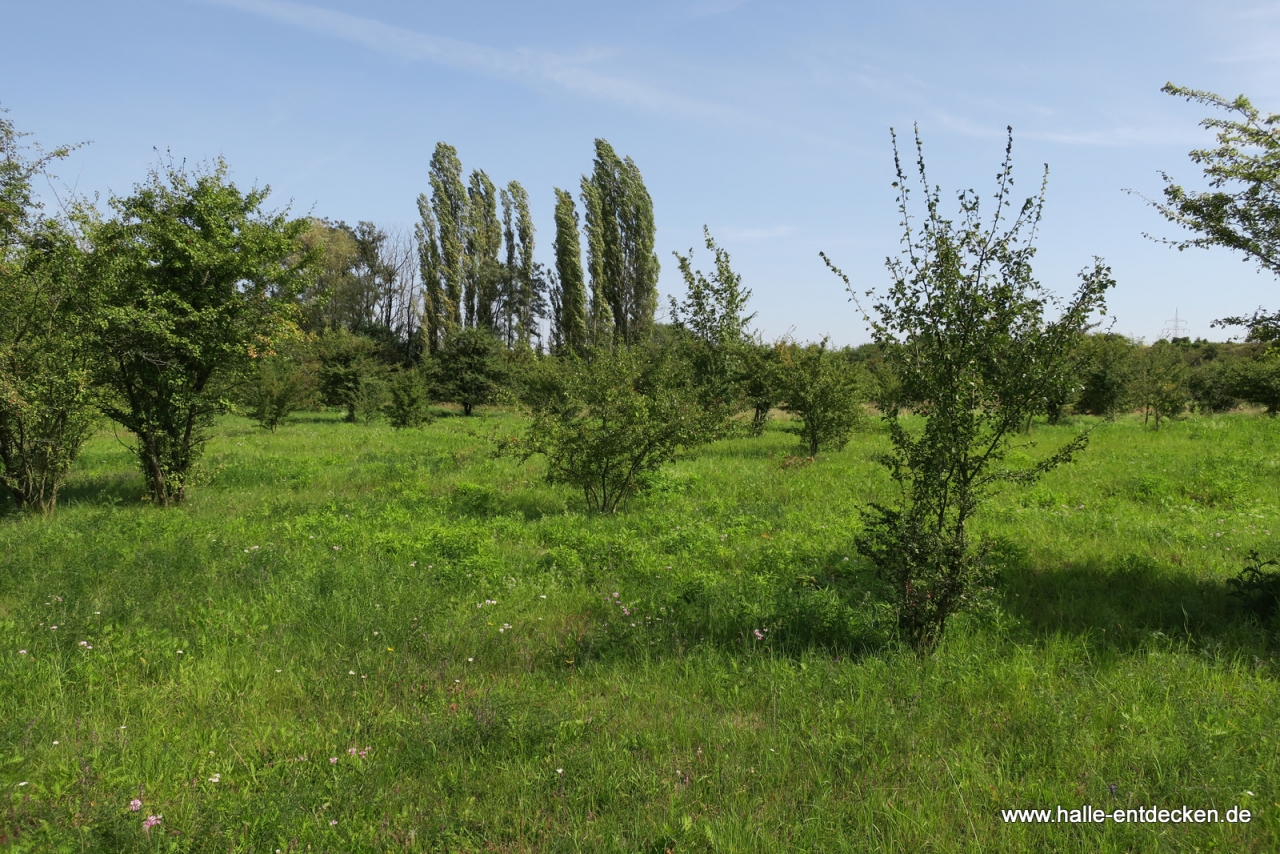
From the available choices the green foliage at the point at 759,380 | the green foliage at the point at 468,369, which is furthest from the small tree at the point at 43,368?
the green foliage at the point at 468,369

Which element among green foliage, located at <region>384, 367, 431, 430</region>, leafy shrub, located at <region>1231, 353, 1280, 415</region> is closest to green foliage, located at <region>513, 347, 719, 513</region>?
green foliage, located at <region>384, 367, 431, 430</region>

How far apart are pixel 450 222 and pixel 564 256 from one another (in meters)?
7.69

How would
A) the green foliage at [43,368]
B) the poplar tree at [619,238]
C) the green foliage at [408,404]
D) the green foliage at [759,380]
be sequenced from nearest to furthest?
the green foliage at [43,368] < the green foliage at [759,380] < the green foliage at [408,404] < the poplar tree at [619,238]

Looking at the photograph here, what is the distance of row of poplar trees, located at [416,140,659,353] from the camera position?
124 feet

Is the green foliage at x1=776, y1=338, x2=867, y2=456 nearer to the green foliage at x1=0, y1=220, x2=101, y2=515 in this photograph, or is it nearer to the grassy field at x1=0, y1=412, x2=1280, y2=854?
the grassy field at x1=0, y1=412, x2=1280, y2=854

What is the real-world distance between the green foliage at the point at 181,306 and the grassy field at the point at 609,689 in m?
2.22

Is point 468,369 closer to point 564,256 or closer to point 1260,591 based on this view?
point 564,256

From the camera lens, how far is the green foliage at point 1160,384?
17766mm

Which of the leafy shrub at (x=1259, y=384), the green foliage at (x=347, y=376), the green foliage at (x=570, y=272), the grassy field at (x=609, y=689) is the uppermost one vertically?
the green foliage at (x=570, y=272)

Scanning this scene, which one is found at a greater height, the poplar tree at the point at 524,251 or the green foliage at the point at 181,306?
the poplar tree at the point at 524,251

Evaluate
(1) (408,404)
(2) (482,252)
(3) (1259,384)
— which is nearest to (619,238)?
(2) (482,252)

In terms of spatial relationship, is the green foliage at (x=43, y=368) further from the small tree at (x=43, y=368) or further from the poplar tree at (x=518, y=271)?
the poplar tree at (x=518, y=271)

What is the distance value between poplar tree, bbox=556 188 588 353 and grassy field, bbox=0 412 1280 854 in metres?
31.0

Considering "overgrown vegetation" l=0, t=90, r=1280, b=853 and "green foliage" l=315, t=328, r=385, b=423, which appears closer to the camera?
"overgrown vegetation" l=0, t=90, r=1280, b=853
